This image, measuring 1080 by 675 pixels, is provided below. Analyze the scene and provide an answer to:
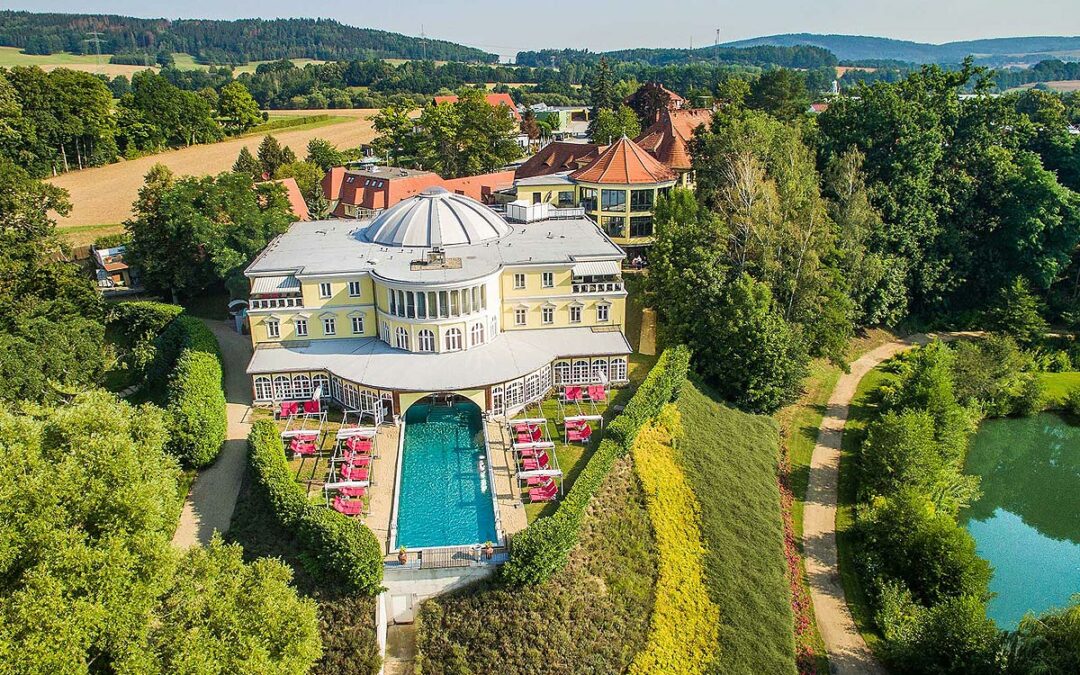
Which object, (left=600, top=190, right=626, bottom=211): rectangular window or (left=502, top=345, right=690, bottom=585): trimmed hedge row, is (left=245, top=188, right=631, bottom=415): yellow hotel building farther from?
(left=600, top=190, right=626, bottom=211): rectangular window

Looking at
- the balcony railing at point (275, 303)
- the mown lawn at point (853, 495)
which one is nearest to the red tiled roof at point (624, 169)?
the mown lawn at point (853, 495)

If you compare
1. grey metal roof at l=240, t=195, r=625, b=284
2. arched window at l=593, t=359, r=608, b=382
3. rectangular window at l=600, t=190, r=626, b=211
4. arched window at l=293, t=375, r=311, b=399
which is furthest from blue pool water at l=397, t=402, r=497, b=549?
rectangular window at l=600, t=190, r=626, b=211

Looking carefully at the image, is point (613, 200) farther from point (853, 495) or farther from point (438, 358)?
point (853, 495)

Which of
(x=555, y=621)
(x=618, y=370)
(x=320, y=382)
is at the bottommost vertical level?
(x=555, y=621)

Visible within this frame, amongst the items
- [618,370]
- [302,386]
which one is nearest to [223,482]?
[302,386]

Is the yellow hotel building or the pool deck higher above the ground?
the yellow hotel building

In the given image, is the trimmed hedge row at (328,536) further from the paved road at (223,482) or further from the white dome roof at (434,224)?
the white dome roof at (434,224)

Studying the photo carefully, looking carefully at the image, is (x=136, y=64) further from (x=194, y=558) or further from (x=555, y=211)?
(x=194, y=558)
